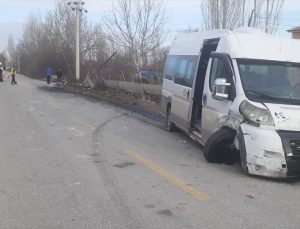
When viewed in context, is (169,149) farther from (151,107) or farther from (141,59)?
(141,59)

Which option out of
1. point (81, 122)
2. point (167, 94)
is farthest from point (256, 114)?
point (81, 122)

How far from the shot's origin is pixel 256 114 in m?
7.91

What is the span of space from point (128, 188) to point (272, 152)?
2.21m

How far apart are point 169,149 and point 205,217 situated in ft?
16.0

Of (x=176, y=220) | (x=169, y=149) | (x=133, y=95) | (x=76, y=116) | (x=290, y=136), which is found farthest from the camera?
(x=133, y=95)

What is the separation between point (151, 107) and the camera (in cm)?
2155

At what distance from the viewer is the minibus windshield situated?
838 cm

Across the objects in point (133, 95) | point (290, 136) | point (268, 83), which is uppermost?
point (268, 83)

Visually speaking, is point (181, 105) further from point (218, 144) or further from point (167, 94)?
point (218, 144)

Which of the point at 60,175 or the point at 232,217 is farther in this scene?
the point at 60,175

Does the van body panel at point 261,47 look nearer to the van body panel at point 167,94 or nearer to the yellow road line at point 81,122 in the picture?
the van body panel at point 167,94

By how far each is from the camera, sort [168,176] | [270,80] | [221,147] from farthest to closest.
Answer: [221,147] < [270,80] < [168,176]

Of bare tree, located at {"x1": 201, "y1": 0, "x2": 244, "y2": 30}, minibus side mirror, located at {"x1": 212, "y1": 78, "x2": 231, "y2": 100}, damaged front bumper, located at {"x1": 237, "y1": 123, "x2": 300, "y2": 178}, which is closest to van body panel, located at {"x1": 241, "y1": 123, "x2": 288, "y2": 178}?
damaged front bumper, located at {"x1": 237, "y1": 123, "x2": 300, "y2": 178}

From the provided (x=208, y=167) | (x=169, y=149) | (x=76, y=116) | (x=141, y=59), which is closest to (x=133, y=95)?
(x=141, y=59)
